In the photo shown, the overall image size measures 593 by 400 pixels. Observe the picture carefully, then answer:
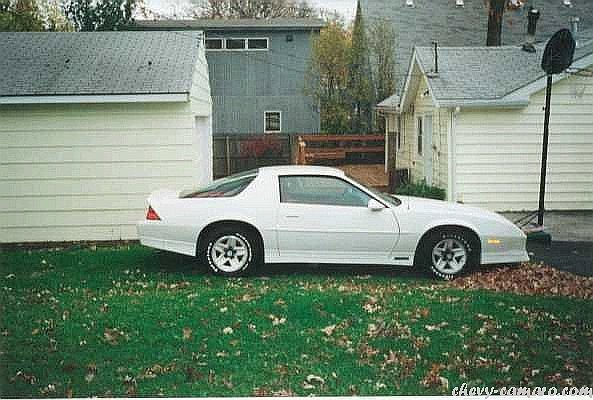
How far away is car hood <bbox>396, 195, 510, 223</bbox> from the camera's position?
6566 millimetres

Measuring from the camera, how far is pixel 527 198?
268 inches

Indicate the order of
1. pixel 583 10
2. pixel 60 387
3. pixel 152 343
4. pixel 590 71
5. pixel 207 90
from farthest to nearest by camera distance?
pixel 207 90
pixel 590 71
pixel 583 10
pixel 152 343
pixel 60 387

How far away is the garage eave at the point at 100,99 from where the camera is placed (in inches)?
307

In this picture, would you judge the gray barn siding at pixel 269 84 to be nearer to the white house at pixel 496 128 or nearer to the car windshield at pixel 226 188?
the car windshield at pixel 226 188

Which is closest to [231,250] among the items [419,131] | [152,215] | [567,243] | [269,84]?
[152,215]

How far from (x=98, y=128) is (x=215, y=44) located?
5.97 feet

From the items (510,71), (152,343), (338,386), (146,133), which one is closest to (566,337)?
(338,386)

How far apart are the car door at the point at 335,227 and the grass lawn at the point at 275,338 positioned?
30cm

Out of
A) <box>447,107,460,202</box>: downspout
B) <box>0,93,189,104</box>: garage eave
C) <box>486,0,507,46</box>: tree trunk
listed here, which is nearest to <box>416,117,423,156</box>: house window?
<box>447,107,460,202</box>: downspout

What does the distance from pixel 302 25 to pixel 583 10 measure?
2570 millimetres

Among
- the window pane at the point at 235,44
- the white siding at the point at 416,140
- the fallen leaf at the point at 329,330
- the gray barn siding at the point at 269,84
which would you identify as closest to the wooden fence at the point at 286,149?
the gray barn siding at the point at 269,84

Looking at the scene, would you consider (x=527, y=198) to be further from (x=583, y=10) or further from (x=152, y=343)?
(x=152, y=343)

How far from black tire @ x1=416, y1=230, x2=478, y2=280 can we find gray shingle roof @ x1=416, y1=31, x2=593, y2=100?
2.07m

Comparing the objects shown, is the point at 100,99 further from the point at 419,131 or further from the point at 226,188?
the point at 419,131
